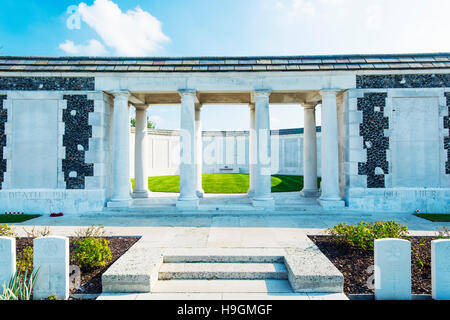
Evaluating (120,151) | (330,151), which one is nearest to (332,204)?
(330,151)

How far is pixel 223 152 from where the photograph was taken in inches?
1454

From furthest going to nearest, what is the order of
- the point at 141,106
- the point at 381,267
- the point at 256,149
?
the point at 141,106, the point at 256,149, the point at 381,267

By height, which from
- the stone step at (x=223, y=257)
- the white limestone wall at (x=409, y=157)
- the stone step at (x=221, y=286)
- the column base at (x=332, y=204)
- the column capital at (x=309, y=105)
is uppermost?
the column capital at (x=309, y=105)

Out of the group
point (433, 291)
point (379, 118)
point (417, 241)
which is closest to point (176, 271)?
point (433, 291)

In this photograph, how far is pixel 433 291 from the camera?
4730 mm

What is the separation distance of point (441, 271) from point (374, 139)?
8313mm

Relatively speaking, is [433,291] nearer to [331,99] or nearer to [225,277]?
[225,277]

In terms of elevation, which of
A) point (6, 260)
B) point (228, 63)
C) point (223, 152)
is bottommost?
point (6, 260)

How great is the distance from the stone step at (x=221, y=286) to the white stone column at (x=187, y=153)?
6489 mm

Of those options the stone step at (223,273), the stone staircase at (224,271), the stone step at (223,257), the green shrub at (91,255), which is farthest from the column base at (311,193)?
the green shrub at (91,255)

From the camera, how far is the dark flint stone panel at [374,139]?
A: 1179cm

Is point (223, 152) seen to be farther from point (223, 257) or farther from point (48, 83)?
point (223, 257)

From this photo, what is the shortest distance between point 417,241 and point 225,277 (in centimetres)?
608

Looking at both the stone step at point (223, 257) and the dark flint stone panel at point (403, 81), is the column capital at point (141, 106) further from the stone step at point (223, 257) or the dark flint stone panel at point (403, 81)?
the dark flint stone panel at point (403, 81)
